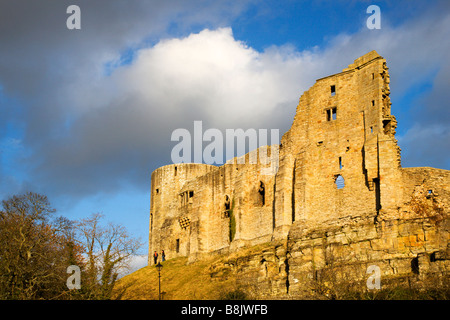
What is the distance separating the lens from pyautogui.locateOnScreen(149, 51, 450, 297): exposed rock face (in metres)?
32.6

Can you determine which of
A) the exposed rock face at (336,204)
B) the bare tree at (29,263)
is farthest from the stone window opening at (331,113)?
the bare tree at (29,263)

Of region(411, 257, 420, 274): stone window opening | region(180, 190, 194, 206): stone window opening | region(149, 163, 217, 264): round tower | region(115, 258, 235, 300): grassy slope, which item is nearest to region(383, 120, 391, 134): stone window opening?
region(411, 257, 420, 274): stone window opening

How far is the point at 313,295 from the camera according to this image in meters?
32.4

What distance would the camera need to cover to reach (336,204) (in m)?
37.4

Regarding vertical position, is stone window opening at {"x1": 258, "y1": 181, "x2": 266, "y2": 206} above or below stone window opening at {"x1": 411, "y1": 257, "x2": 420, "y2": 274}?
above

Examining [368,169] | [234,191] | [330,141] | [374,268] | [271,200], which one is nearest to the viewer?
[374,268]

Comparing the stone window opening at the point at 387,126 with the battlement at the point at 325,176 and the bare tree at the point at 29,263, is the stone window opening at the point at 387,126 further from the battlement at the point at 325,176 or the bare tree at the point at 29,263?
the bare tree at the point at 29,263

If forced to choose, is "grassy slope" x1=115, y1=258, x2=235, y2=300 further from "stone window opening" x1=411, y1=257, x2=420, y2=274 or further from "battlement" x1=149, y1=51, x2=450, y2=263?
"stone window opening" x1=411, y1=257, x2=420, y2=274

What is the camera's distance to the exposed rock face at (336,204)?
32.6 m

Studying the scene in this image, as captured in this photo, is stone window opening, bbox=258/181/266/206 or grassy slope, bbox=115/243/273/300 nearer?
grassy slope, bbox=115/243/273/300
